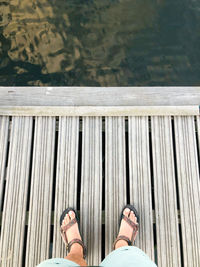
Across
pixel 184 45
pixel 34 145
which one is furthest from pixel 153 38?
pixel 34 145

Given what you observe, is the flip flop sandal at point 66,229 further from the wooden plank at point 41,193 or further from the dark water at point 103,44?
the dark water at point 103,44

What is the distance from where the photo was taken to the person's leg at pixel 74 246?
193 centimetres

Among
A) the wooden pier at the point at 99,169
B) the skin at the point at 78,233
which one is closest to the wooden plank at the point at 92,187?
the wooden pier at the point at 99,169

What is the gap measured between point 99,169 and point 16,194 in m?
0.74

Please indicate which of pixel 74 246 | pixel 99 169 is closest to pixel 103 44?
pixel 99 169

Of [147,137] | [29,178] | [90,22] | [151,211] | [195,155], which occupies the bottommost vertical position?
[151,211]

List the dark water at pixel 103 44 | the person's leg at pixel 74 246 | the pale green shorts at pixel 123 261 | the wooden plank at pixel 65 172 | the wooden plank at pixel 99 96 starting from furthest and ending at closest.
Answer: the dark water at pixel 103 44, the wooden plank at pixel 99 96, the wooden plank at pixel 65 172, the person's leg at pixel 74 246, the pale green shorts at pixel 123 261

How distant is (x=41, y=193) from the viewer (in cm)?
221

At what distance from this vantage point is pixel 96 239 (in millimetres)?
2123

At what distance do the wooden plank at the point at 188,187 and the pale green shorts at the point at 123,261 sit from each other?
521mm

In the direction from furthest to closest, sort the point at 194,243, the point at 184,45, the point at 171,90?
the point at 184,45, the point at 171,90, the point at 194,243

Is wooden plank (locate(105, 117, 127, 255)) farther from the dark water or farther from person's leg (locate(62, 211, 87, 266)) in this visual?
the dark water

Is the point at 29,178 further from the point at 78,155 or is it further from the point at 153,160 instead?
the point at 153,160

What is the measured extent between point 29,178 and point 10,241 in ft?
1.74
